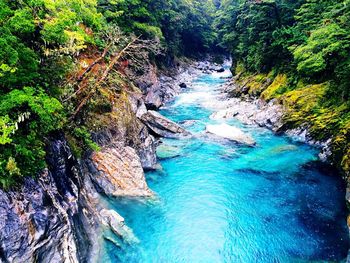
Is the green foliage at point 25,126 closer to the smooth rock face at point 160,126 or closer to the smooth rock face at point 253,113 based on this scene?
the smooth rock face at point 160,126

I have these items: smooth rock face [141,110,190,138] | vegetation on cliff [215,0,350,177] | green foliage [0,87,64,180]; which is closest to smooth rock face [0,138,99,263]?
green foliage [0,87,64,180]

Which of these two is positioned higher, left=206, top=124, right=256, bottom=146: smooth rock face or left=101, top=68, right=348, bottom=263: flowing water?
left=206, top=124, right=256, bottom=146: smooth rock face

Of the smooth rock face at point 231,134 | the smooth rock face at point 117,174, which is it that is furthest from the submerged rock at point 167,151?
the smooth rock face at point 117,174

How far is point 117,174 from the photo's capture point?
1255cm

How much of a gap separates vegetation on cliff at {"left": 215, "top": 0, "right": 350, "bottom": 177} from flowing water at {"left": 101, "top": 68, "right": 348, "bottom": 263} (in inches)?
85.3

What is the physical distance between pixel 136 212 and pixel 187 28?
143 ft

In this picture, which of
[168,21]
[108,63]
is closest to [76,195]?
[108,63]

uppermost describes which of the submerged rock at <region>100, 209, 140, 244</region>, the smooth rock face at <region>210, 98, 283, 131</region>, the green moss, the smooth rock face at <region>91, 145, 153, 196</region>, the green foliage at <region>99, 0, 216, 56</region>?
the green foliage at <region>99, 0, 216, 56</region>

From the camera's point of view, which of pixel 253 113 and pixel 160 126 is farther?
pixel 253 113

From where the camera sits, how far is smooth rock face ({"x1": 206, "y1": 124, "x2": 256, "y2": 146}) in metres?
18.3

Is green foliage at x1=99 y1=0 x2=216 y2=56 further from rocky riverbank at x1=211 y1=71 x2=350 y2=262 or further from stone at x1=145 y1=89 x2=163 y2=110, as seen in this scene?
rocky riverbank at x1=211 y1=71 x2=350 y2=262

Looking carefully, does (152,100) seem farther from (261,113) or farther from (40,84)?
(40,84)

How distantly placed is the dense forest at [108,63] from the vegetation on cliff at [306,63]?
0.24 feet

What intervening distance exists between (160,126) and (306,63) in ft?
32.9
